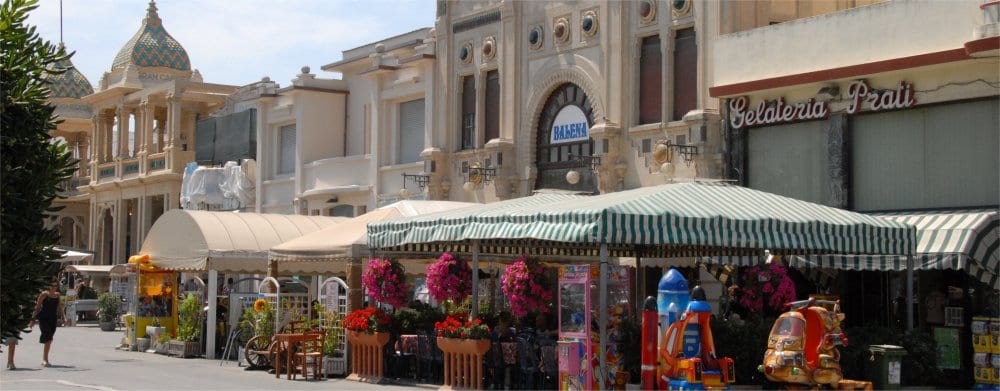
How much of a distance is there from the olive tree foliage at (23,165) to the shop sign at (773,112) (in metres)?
16.3

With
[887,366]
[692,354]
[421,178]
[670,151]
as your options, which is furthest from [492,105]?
[692,354]

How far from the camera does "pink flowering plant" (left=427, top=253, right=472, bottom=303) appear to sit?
19.8 meters

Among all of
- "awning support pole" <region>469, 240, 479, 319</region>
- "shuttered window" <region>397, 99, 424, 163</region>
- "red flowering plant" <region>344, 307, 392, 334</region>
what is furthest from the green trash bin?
"shuttered window" <region>397, 99, 424, 163</region>

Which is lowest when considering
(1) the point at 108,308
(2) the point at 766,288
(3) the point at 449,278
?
(1) the point at 108,308

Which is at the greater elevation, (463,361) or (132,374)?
(463,361)

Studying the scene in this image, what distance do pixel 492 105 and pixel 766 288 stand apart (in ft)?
44.7

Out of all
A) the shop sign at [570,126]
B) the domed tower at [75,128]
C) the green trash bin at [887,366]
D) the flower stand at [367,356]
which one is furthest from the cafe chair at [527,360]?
Result: the domed tower at [75,128]

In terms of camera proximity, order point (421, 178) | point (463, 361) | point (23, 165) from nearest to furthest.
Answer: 1. point (23, 165)
2. point (463, 361)
3. point (421, 178)

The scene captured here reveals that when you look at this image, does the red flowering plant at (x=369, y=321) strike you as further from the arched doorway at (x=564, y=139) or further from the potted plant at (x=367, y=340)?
the arched doorway at (x=564, y=139)

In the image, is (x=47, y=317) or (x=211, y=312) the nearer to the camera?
(x=47, y=317)

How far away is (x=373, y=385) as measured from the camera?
20.4m

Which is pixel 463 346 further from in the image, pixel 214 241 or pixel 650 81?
pixel 214 241

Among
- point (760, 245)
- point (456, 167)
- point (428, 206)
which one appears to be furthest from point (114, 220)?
point (760, 245)

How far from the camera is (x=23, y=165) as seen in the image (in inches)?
321
